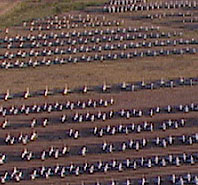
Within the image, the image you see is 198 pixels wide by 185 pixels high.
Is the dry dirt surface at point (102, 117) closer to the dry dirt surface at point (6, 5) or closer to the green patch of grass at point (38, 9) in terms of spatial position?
the green patch of grass at point (38, 9)

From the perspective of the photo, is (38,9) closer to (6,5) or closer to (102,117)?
(6,5)

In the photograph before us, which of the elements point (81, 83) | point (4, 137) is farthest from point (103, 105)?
point (4, 137)

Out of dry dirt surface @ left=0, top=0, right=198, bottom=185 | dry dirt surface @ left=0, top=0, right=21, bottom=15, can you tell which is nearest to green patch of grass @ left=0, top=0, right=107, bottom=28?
dry dirt surface @ left=0, top=0, right=21, bottom=15

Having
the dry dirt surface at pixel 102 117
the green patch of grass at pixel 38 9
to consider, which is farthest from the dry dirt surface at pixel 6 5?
the dry dirt surface at pixel 102 117

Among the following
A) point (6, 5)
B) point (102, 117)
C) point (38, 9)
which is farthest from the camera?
point (6, 5)

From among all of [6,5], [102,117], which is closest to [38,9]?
[6,5]

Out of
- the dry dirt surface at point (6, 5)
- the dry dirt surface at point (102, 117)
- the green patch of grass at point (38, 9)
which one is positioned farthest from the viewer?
the dry dirt surface at point (6, 5)

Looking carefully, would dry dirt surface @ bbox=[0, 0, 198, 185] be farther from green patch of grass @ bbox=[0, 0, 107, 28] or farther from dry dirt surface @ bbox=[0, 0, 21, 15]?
dry dirt surface @ bbox=[0, 0, 21, 15]

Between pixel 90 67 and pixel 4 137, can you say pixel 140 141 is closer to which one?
pixel 4 137
